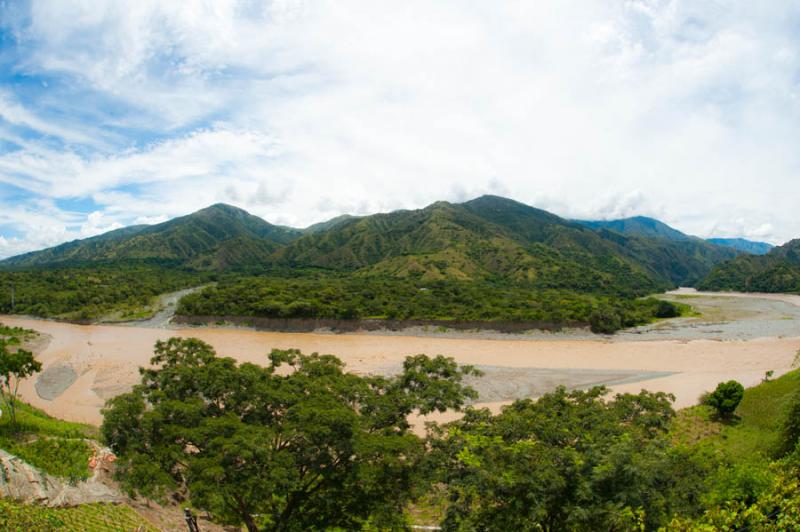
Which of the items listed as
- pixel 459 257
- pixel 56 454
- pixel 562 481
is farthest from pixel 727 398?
pixel 459 257

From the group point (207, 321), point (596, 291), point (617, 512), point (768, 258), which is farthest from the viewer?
point (768, 258)

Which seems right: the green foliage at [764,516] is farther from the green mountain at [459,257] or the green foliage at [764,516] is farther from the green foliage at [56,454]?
the green mountain at [459,257]

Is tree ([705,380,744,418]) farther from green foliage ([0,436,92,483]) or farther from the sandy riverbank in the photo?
green foliage ([0,436,92,483])

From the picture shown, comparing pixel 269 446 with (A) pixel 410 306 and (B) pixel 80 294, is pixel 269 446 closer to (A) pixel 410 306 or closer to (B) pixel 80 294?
(A) pixel 410 306

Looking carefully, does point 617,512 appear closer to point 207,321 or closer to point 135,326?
point 207,321

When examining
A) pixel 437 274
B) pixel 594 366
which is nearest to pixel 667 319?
pixel 594 366

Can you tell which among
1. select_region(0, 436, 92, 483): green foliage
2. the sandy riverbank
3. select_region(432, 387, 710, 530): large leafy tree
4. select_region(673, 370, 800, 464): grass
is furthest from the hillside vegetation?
select_region(432, 387, 710, 530): large leafy tree
